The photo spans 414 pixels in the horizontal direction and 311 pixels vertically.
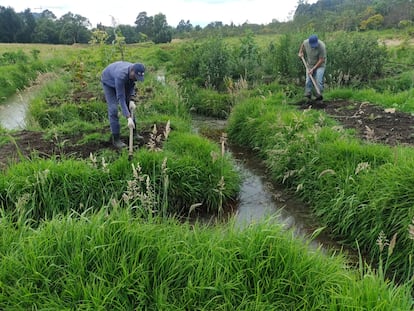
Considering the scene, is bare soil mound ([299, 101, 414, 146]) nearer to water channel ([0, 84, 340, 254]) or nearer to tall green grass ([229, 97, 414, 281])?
tall green grass ([229, 97, 414, 281])

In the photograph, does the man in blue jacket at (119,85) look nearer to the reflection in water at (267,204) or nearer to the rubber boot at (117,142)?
the rubber boot at (117,142)

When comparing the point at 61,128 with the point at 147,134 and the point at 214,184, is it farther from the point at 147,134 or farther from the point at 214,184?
the point at 214,184

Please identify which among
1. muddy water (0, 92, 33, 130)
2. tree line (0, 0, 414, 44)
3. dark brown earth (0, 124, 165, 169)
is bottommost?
muddy water (0, 92, 33, 130)

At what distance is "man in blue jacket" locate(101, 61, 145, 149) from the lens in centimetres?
580

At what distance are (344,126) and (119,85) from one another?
4543mm

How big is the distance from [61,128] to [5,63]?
15082mm

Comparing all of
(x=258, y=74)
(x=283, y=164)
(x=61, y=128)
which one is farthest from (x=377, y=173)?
(x=258, y=74)

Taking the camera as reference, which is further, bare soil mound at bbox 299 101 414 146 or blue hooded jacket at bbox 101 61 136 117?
bare soil mound at bbox 299 101 414 146

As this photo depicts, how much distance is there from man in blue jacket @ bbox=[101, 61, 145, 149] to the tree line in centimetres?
1241

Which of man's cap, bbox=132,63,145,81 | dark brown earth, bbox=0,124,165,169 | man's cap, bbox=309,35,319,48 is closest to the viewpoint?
man's cap, bbox=132,63,145,81

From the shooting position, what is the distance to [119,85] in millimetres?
5914

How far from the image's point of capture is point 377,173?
15.6 feet

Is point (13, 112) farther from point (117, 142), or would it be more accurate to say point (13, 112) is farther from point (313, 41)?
point (313, 41)

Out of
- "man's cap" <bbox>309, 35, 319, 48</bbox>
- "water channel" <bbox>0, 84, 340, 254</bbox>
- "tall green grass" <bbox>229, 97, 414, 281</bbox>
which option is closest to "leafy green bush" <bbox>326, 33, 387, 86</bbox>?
"man's cap" <bbox>309, 35, 319, 48</bbox>
